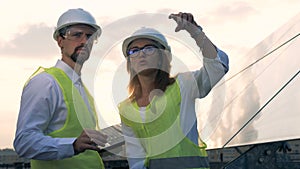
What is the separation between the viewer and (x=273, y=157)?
373 cm

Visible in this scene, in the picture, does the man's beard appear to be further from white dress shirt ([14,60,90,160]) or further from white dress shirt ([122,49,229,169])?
white dress shirt ([122,49,229,169])

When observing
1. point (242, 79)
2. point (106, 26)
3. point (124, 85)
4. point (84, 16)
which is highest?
point (242, 79)

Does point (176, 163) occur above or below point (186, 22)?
below

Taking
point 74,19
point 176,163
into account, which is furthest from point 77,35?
A: point 176,163

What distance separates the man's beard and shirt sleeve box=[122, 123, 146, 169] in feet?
1.23

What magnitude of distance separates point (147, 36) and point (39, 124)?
25.0 inches

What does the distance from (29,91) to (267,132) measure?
1.67 metres

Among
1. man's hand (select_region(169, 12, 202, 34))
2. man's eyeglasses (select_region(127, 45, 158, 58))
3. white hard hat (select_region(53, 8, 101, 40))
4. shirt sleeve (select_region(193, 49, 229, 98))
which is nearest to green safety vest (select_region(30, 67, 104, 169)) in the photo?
white hard hat (select_region(53, 8, 101, 40))

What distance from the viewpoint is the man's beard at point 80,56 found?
2.87 metres

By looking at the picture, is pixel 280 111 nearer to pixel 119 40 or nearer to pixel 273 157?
pixel 273 157

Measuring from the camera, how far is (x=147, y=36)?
279 cm

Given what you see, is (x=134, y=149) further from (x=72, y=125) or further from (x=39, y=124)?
(x=39, y=124)

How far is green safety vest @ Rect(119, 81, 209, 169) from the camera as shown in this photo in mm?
2844

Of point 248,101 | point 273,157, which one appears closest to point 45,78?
point 273,157
